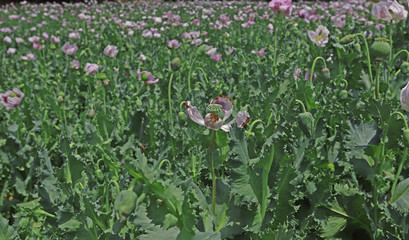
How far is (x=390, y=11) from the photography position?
2092mm

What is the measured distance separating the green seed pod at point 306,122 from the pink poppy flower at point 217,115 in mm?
407

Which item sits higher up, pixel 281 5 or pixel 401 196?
pixel 281 5

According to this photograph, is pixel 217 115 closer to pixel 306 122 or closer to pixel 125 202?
pixel 125 202

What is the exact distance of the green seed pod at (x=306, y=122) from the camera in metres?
1.65

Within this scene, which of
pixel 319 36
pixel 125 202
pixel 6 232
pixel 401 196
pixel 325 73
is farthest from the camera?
pixel 319 36

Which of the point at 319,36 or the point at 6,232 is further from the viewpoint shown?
the point at 319,36

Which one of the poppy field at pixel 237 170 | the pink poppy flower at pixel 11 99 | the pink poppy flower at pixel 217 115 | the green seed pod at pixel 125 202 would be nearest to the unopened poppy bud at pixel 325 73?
the poppy field at pixel 237 170

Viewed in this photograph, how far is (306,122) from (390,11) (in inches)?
35.3

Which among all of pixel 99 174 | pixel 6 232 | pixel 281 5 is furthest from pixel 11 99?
pixel 281 5

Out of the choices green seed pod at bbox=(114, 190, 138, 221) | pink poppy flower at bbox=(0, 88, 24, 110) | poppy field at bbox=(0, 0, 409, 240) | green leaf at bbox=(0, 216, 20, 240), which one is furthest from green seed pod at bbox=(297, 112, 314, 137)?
pink poppy flower at bbox=(0, 88, 24, 110)

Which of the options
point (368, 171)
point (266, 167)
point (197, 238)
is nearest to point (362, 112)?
point (368, 171)

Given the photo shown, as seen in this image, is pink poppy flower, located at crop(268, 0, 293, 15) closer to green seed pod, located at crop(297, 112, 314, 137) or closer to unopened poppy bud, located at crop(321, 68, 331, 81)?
unopened poppy bud, located at crop(321, 68, 331, 81)

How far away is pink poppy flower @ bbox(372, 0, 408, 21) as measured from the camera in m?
2.04

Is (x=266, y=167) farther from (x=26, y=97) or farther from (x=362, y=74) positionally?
(x=26, y=97)
